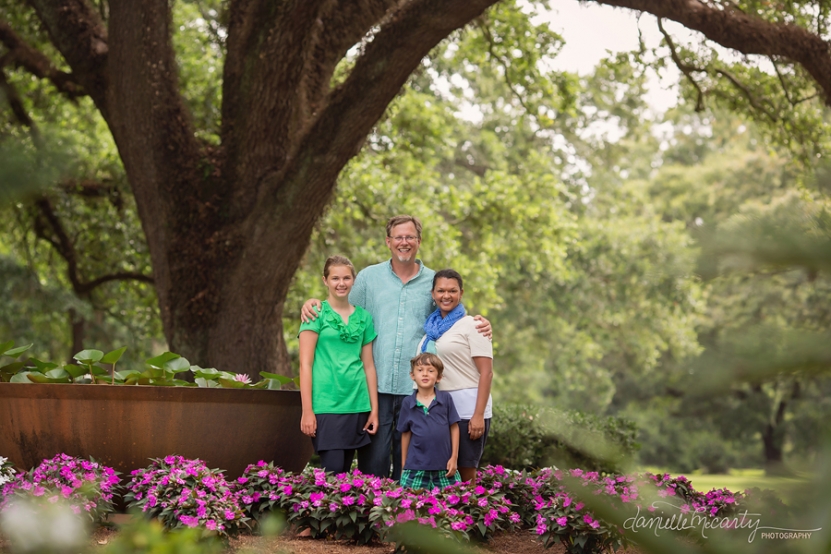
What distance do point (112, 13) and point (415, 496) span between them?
5174 millimetres

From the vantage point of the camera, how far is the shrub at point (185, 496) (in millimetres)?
3824

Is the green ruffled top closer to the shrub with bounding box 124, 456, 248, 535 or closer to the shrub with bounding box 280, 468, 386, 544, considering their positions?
the shrub with bounding box 280, 468, 386, 544

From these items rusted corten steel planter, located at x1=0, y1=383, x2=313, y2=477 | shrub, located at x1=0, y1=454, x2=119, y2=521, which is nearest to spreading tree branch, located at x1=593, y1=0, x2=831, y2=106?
rusted corten steel planter, located at x1=0, y1=383, x2=313, y2=477

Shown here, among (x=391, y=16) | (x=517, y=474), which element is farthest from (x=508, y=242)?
(x=517, y=474)

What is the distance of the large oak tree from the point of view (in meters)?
6.50

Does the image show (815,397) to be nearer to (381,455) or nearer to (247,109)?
(381,455)

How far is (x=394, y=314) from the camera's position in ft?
15.0

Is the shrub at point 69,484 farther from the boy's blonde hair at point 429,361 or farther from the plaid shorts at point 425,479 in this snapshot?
the boy's blonde hair at point 429,361

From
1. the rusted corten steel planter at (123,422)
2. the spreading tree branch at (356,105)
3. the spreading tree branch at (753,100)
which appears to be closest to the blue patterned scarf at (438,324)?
the rusted corten steel planter at (123,422)

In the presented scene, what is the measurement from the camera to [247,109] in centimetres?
688

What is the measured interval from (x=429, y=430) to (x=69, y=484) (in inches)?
72.2

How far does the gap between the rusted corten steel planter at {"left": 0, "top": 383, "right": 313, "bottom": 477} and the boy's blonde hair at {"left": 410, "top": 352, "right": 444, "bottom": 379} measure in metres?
0.95

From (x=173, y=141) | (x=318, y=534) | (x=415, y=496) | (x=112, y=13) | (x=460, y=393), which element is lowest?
(x=318, y=534)

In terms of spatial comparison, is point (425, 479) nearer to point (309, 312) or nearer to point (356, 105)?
point (309, 312)
